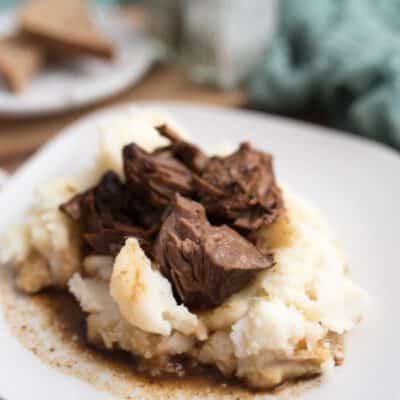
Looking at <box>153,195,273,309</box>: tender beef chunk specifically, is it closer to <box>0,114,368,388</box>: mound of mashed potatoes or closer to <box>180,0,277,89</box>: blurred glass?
<box>0,114,368,388</box>: mound of mashed potatoes

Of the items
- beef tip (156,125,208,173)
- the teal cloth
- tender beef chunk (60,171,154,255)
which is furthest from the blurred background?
beef tip (156,125,208,173)

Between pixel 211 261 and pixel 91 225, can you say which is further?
pixel 91 225

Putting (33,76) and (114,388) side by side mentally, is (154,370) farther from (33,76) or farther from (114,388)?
(33,76)

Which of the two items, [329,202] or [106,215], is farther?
[329,202]

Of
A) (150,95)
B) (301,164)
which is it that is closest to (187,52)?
(150,95)

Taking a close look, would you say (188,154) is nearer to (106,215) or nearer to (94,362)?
(106,215)

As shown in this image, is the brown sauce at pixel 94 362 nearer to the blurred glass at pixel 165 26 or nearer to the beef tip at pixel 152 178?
the beef tip at pixel 152 178

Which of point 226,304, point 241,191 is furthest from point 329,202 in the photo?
point 226,304
